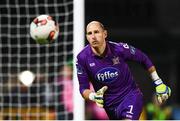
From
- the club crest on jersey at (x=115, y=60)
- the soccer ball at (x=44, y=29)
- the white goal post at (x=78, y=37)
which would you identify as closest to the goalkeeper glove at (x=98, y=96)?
the club crest on jersey at (x=115, y=60)

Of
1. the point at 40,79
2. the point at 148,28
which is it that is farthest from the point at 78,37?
the point at 148,28

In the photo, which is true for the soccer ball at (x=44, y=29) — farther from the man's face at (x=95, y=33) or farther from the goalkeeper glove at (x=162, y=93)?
the goalkeeper glove at (x=162, y=93)

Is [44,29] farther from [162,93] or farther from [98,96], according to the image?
[162,93]

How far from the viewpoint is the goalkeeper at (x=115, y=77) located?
6.63m

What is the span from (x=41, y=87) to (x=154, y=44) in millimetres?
6536

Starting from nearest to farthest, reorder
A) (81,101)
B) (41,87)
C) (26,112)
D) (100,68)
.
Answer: (100,68) → (81,101) → (26,112) → (41,87)

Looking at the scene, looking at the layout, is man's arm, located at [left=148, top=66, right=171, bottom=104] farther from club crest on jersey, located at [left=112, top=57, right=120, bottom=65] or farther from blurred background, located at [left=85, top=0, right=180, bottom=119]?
blurred background, located at [left=85, top=0, right=180, bottom=119]

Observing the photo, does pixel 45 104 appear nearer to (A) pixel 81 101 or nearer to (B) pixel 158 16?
(A) pixel 81 101

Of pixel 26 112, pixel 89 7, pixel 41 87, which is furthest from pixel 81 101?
pixel 89 7

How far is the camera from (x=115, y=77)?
6.64 meters

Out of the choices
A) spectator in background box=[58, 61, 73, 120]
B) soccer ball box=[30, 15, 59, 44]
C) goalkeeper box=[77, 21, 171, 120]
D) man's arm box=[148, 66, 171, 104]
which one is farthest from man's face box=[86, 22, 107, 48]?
spectator in background box=[58, 61, 73, 120]

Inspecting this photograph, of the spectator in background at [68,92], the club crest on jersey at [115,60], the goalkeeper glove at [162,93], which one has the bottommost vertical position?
the spectator in background at [68,92]

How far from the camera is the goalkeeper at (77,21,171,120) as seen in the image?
6629 millimetres

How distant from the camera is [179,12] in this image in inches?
727
